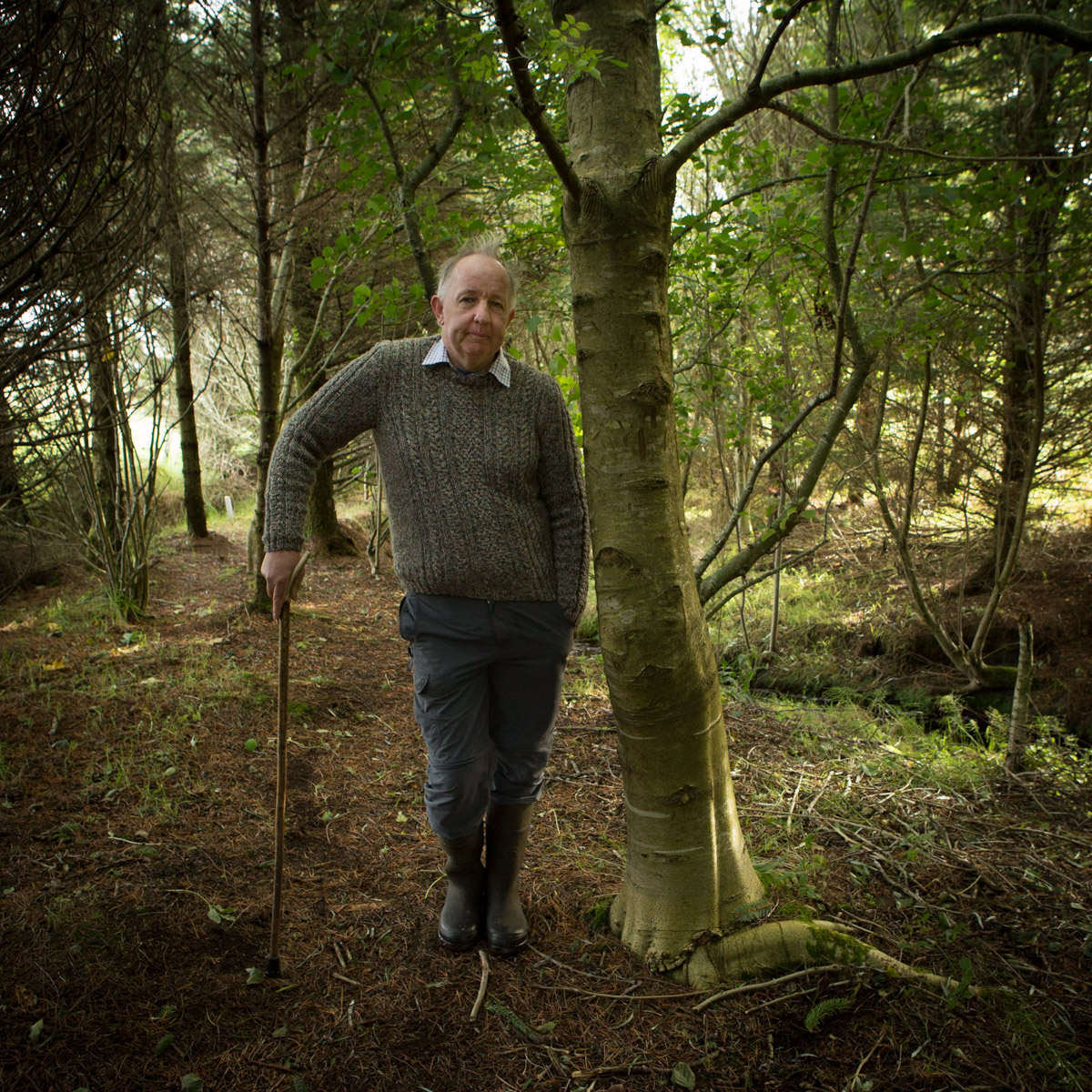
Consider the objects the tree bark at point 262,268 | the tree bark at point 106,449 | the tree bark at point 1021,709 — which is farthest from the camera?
the tree bark at point 106,449

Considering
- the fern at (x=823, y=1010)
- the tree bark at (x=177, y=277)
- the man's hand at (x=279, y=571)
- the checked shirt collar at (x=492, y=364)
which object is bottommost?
the fern at (x=823, y=1010)

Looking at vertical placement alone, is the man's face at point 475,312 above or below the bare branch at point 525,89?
below

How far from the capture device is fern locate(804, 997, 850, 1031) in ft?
5.87

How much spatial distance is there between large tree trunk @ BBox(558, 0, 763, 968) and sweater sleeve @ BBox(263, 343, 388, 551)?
2.02 feet

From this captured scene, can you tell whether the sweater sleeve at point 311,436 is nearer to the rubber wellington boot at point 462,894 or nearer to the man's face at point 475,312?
A: the man's face at point 475,312

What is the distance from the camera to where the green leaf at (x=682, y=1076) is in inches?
67.7

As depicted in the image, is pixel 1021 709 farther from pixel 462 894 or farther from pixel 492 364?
pixel 492 364

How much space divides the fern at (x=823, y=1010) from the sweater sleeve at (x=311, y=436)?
1.78 metres

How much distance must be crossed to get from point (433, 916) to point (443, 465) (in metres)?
1.45

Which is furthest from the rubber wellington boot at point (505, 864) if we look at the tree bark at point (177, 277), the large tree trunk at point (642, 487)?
the tree bark at point (177, 277)

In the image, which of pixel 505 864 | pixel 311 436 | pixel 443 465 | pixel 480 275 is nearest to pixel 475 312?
pixel 480 275

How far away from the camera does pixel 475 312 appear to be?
2057 mm

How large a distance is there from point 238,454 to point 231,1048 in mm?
13303

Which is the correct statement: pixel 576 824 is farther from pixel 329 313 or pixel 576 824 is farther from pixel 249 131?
pixel 329 313
